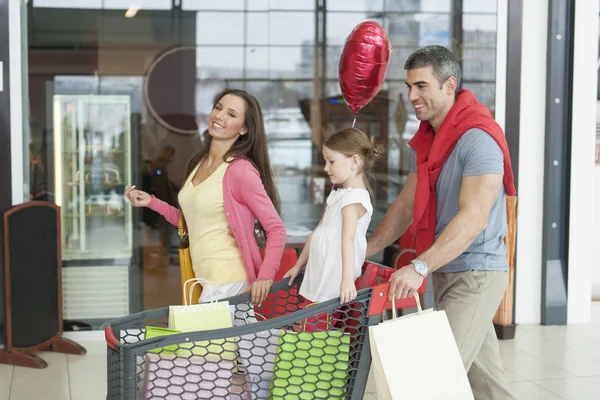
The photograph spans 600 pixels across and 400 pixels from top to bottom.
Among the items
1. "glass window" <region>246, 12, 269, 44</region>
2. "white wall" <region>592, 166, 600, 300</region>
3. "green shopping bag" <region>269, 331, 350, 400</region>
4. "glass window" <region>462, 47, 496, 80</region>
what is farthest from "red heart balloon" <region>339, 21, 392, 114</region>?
"white wall" <region>592, 166, 600, 300</region>

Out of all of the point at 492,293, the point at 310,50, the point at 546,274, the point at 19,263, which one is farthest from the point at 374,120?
the point at 492,293

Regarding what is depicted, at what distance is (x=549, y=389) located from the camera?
4.28m

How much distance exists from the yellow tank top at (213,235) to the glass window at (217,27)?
2.33 m

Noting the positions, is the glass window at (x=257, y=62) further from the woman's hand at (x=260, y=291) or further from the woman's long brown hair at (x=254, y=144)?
the woman's hand at (x=260, y=291)

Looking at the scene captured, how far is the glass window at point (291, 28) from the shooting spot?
5313mm

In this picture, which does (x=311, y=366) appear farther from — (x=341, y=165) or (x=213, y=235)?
(x=213, y=235)

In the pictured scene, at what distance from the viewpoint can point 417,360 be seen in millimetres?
2225

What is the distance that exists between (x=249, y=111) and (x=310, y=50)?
2.35 meters

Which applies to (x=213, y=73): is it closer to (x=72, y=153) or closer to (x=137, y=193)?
(x=72, y=153)

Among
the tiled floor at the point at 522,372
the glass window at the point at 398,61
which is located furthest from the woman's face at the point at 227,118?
the glass window at the point at 398,61

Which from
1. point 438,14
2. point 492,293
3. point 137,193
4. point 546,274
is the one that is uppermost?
point 438,14

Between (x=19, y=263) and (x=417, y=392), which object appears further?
(x=19, y=263)

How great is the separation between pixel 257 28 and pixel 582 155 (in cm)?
234

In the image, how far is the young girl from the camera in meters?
2.64
